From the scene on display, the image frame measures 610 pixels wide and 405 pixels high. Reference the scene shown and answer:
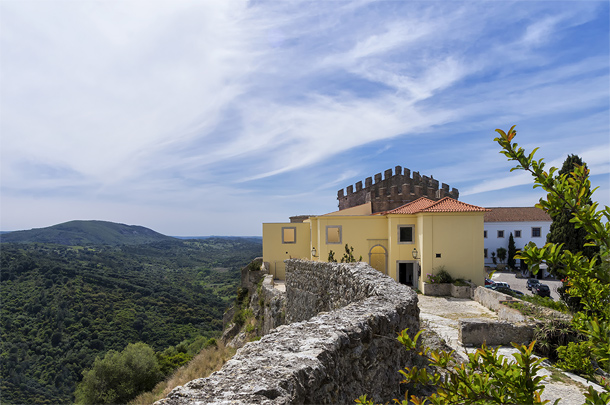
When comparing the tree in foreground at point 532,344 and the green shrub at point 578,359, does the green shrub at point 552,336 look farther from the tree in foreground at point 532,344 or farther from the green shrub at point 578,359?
the tree in foreground at point 532,344

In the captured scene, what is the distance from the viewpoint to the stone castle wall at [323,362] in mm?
2160

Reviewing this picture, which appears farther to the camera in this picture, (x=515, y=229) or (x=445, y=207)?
(x=515, y=229)

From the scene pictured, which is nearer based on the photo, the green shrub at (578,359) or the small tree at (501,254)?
the green shrub at (578,359)

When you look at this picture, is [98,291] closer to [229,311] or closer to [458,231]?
[229,311]

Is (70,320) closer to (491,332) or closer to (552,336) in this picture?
(491,332)

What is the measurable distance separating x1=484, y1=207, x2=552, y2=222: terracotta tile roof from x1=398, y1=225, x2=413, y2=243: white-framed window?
31572 millimetres

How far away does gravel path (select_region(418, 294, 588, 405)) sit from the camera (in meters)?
6.04

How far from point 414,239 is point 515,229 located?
32.9m

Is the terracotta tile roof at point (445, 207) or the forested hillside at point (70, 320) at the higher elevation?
the terracotta tile roof at point (445, 207)

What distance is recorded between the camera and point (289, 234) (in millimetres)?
28250

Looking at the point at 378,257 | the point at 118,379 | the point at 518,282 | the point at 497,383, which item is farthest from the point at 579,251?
the point at 518,282

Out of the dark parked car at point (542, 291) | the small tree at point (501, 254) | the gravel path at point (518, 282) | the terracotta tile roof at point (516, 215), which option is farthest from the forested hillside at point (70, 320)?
the terracotta tile roof at point (516, 215)

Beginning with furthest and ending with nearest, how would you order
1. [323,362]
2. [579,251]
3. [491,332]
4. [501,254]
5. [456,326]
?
[501,254] < [456,326] < [491,332] < [323,362] < [579,251]

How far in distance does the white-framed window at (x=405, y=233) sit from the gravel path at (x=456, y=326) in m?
4.16
